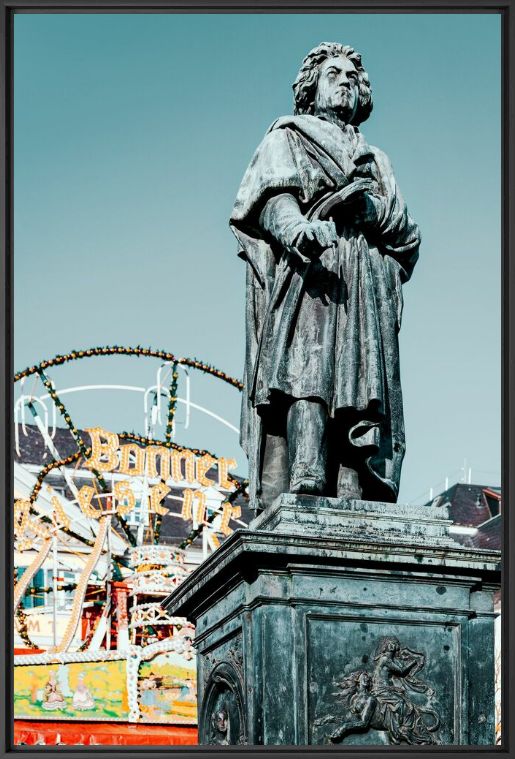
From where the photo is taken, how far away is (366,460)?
7.84 metres

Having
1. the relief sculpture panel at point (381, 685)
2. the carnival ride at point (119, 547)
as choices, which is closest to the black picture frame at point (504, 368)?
the relief sculpture panel at point (381, 685)

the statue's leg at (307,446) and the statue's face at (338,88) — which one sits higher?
the statue's face at (338,88)

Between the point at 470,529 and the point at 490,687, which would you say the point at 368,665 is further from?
the point at 470,529

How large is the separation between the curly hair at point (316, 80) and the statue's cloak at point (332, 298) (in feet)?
0.85

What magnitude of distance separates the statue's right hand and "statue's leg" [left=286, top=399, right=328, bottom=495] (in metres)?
0.79

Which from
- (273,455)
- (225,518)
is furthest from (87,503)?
(273,455)

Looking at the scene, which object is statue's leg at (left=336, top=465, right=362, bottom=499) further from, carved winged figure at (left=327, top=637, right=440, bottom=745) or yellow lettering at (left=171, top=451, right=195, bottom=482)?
yellow lettering at (left=171, top=451, right=195, bottom=482)

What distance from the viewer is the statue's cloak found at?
25.7 ft

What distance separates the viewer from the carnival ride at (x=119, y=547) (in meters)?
46.7

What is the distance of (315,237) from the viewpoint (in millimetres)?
7703

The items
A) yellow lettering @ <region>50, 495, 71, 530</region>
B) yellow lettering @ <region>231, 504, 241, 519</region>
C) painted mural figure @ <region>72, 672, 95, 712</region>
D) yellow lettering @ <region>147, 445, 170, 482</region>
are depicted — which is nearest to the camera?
painted mural figure @ <region>72, 672, 95, 712</region>

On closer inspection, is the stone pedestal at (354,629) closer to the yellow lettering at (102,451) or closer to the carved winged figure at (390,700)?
the carved winged figure at (390,700)

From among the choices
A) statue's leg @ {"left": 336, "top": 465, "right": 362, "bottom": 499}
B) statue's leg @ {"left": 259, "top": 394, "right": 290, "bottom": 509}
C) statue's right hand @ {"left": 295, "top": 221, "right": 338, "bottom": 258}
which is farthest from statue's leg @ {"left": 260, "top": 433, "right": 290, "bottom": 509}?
statue's right hand @ {"left": 295, "top": 221, "right": 338, "bottom": 258}

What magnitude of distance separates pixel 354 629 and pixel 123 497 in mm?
44995
